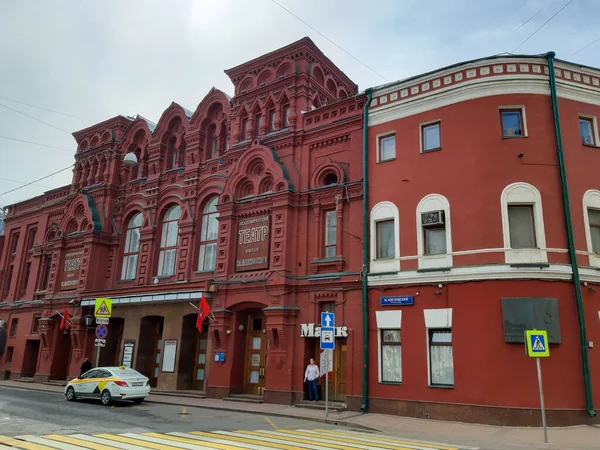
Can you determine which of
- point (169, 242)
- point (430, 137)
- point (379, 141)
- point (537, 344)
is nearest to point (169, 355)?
point (169, 242)

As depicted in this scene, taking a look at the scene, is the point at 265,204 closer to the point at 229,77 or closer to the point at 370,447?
the point at 229,77

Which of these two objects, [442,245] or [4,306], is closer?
[442,245]

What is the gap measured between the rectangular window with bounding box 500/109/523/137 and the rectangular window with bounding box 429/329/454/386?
721 centimetres

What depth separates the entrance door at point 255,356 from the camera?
72.6ft

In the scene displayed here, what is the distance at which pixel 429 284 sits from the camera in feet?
57.3

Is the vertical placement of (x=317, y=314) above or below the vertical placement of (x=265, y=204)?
below

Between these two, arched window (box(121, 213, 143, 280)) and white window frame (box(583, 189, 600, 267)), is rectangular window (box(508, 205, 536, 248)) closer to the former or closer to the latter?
white window frame (box(583, 189, 600, 267))

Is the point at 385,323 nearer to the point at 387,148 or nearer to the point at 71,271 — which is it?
the point at 387,148

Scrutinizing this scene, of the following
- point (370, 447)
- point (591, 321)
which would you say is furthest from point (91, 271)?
point (591, 321)

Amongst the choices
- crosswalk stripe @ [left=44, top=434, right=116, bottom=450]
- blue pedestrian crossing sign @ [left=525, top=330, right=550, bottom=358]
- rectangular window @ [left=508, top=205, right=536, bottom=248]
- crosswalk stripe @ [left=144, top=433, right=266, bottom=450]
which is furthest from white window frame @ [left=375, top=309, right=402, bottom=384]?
crosswalk stripe @ [left=44, top=434, right=116, bottom=450]

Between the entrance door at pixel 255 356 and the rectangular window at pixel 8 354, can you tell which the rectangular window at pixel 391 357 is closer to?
the entrance door at pixel 255 356

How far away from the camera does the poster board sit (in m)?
24.6

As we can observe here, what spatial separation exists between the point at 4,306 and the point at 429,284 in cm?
3155

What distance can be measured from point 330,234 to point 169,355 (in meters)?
10.4
